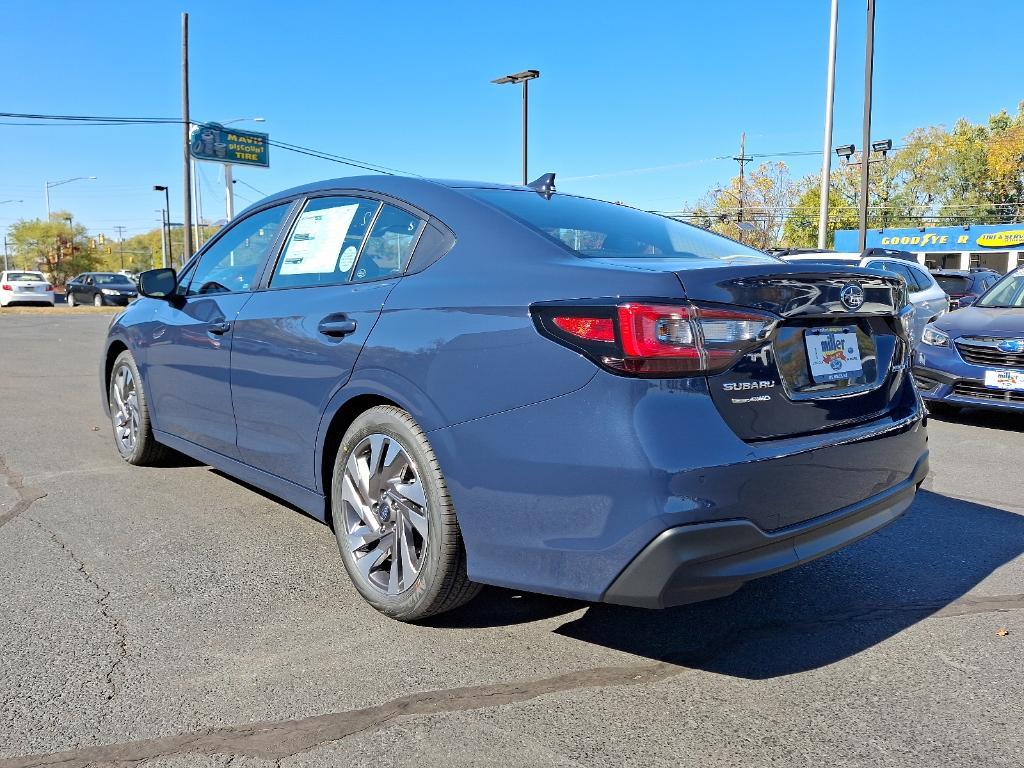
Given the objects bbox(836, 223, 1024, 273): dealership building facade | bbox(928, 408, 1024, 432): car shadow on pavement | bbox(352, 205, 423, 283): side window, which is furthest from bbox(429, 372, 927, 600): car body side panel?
bbox(836, 223, 1024, 273): dealership building facade

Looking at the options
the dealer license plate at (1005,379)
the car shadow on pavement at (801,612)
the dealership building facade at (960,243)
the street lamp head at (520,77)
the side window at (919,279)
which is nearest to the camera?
the car shadow on pavement at (801,612)

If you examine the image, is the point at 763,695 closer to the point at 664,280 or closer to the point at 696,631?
the point at 696,631

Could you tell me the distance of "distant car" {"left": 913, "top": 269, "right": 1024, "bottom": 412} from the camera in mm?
6793

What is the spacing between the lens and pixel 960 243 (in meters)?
48.4

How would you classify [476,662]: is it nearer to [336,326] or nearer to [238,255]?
[336,326]

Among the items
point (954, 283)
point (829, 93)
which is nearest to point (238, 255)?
point (954, 283)

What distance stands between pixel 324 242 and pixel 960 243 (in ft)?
173

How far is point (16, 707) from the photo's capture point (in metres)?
2.41

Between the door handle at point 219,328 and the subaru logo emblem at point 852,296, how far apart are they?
2.66 meters

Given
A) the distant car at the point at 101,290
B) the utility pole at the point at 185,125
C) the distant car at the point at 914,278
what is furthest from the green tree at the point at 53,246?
the distant car at the point at 914,278

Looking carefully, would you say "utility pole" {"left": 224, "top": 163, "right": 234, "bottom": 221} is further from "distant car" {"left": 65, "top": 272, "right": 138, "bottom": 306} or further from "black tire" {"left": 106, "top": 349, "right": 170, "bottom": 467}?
"black tire" {"left": 106, "top": 349, "right": 170, "bottom": 467}

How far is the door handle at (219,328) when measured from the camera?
3.92 metres

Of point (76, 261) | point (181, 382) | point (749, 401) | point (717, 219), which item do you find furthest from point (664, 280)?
point (76, 261)

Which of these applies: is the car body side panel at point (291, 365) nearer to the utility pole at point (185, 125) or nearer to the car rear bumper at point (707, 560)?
the car rear bumper at point (707, 560)
